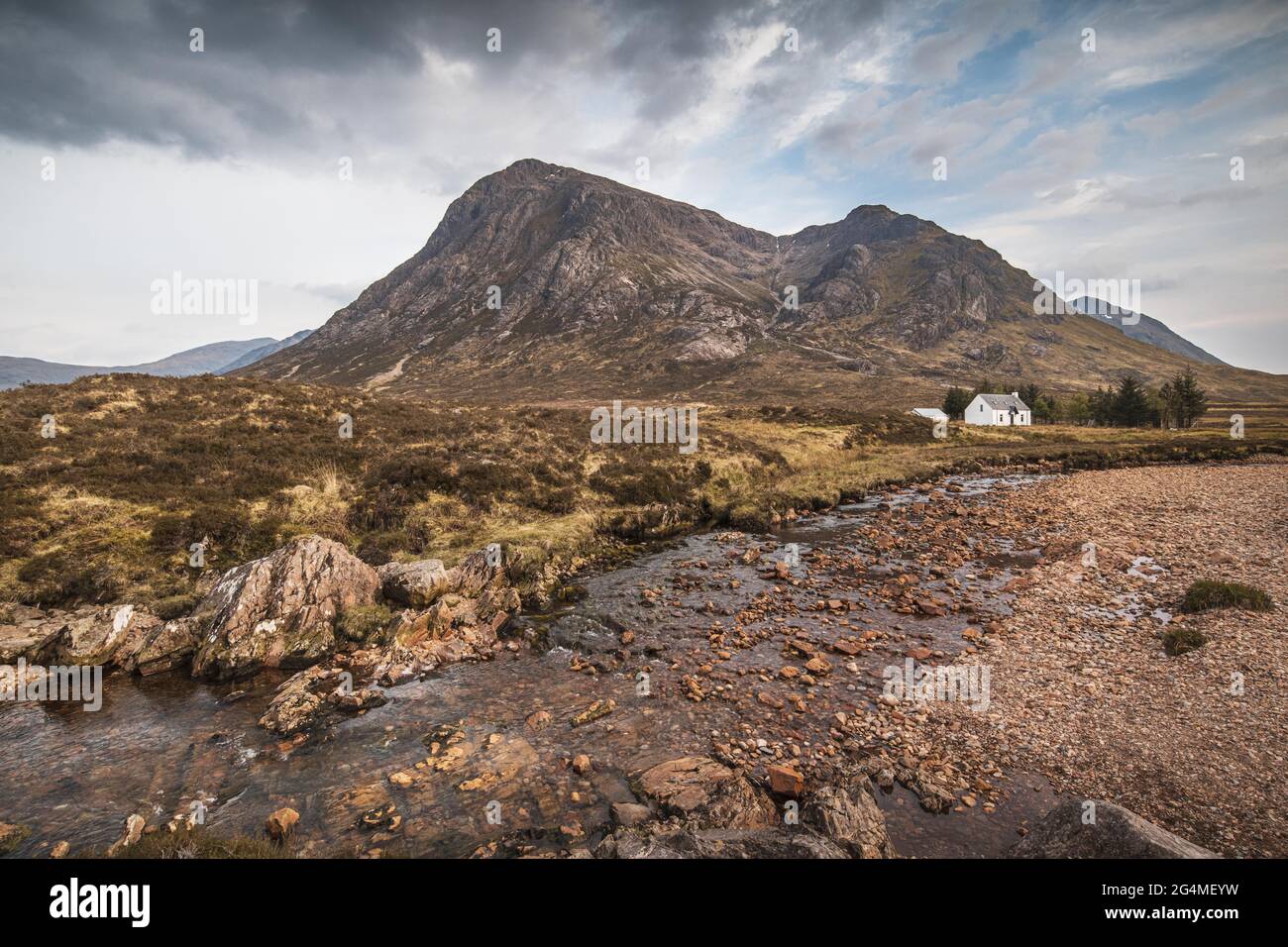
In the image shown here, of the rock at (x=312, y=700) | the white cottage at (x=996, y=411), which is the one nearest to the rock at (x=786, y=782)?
the rock at (x=312, y=700)

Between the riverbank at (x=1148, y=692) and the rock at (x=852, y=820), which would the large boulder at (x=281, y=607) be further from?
the riverbank at (x=1148, y=692)

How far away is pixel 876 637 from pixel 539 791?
11.5m

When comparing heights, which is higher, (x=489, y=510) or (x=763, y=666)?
(x=489, y=510)

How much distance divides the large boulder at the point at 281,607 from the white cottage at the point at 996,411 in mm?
105193

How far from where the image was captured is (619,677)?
14781 millimetres

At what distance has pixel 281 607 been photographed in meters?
16.2

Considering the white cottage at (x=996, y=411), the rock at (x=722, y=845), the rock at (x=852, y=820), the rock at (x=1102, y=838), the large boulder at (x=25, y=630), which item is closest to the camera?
the rock at (x=1102, y=838)

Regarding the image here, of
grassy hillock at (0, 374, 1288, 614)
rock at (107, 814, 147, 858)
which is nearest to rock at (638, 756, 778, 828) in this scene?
rock at (107, 814, 147, 858)

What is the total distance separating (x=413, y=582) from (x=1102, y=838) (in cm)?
Result: 1835

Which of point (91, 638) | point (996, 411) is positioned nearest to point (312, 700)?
point (91, 638)

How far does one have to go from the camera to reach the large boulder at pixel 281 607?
14930mm

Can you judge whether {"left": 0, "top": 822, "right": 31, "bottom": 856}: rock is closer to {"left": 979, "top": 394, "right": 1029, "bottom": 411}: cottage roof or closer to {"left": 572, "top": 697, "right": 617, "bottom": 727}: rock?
{"left": 572, "top": 697, "right": 617, "bottom": 727}: rock
